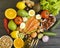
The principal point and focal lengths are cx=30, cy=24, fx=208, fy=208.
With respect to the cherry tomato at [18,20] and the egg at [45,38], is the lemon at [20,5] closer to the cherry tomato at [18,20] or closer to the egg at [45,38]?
the cherry tomato at [18,20]

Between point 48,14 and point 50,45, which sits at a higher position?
point 48,14

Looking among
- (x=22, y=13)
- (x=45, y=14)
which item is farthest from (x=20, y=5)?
(x=45, y=14)

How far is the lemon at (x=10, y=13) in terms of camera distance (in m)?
1.37

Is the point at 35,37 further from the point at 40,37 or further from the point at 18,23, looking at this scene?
the point at 18,23

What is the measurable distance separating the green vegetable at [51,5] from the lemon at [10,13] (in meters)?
0.19

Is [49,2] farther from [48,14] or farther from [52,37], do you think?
[52,37]

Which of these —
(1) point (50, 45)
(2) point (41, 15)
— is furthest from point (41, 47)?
(2) point (41, 15)

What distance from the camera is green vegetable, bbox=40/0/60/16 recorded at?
1.39 metres

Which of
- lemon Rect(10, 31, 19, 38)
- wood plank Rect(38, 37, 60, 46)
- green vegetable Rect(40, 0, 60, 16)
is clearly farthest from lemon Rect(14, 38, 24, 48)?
green vegetable Rect(40, 0, 60, 16)

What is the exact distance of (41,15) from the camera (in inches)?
55.5

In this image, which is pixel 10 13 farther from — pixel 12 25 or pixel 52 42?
pixel 52 42

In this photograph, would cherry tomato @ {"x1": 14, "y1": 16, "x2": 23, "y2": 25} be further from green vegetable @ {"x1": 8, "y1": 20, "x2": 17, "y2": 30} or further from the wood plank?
the wood plank


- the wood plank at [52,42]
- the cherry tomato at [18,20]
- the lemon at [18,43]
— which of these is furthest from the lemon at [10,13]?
the wood plank at [52,42]

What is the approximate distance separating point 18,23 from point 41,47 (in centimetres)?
23
